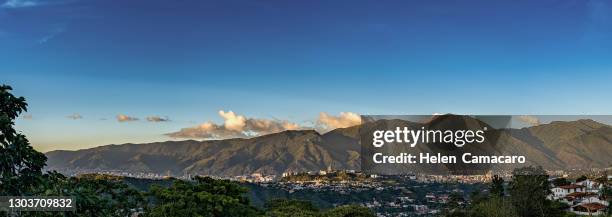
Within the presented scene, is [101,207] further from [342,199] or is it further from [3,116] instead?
[342,199]

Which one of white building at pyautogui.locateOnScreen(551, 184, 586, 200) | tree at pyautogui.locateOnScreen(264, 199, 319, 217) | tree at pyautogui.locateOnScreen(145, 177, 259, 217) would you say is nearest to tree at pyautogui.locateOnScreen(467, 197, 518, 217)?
tree at pyautogui.locateOnScreen(264, 199, 319, 217)

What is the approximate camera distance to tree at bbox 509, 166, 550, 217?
4609cm

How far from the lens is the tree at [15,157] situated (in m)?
7.03

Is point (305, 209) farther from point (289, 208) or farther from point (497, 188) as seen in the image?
point (497, 188)

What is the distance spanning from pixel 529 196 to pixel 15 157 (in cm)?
4580

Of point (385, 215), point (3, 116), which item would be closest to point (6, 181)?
point (3, 116)

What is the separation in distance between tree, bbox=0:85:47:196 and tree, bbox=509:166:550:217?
145 feet

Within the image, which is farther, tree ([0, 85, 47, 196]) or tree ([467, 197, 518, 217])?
tree ([467, 197, 518, 217])

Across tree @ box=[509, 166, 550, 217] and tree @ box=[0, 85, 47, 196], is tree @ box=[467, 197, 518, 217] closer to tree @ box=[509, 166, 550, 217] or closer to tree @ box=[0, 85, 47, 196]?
tree @ box=[509, 166, 550, 217]

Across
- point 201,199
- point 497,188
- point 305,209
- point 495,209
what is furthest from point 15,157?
point 497,188

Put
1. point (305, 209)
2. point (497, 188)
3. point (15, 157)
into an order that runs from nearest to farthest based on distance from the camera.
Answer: point (15, 157) < point (305, 209) < point (497, 188)

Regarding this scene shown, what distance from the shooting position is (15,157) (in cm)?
715

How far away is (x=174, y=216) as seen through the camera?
19.9 meters

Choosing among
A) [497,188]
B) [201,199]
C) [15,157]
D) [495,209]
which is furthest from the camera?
[497,188]
